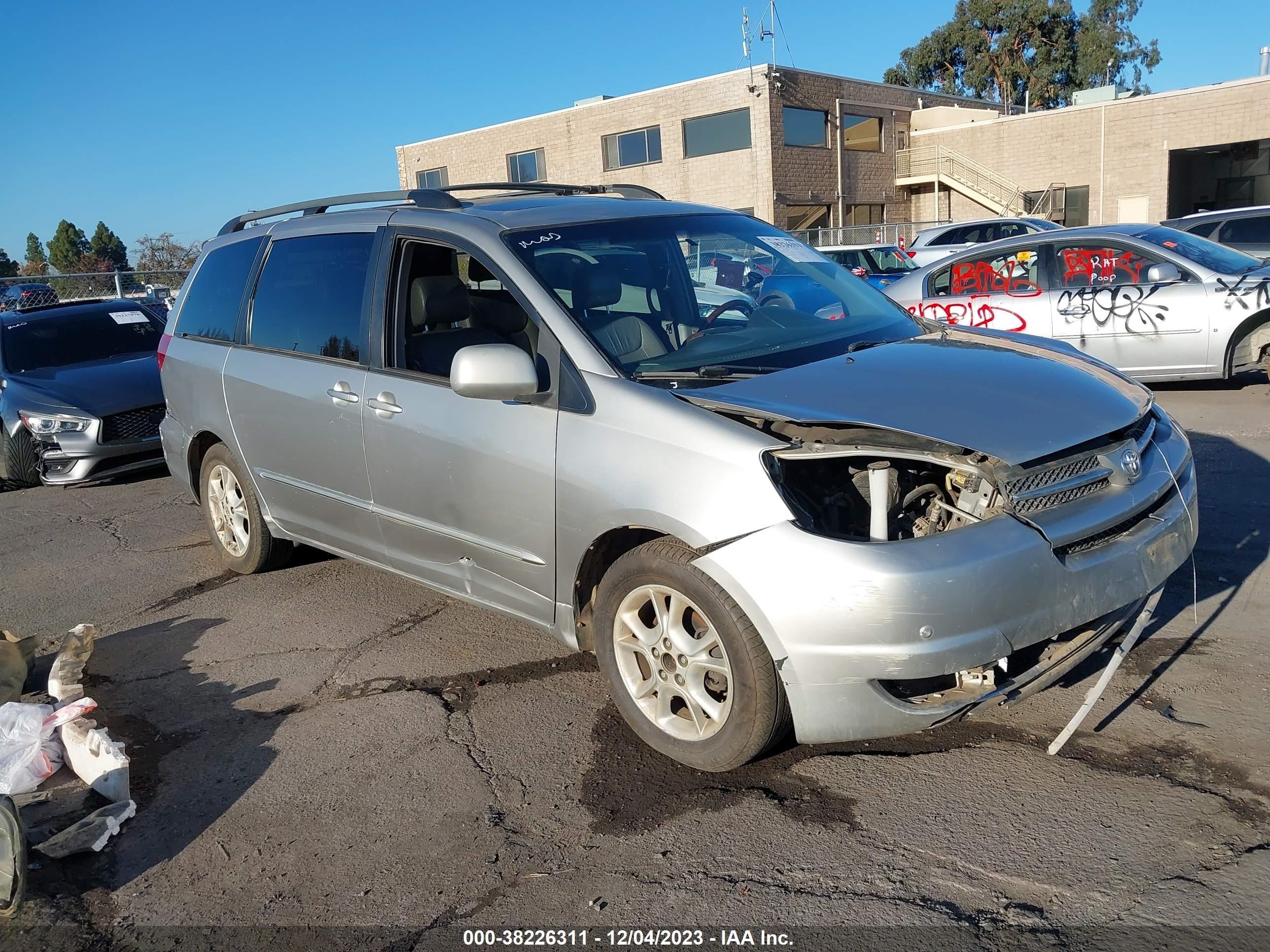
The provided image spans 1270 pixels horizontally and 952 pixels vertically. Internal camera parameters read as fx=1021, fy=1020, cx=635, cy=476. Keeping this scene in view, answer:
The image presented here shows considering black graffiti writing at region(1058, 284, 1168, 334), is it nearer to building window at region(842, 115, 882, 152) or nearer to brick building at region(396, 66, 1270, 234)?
brick building at region(396, 66, 1270, 234)

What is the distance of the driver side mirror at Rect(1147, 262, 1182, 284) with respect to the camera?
29.1 feet

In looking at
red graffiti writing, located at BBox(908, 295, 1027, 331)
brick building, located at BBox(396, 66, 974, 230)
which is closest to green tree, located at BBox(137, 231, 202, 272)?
brick building, located at BBox(396, 66, 974, 230)

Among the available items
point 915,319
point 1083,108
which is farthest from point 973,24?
point 915,319

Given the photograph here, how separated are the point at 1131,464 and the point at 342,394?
3.27 meters

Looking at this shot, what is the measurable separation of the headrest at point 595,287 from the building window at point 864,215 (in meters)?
31.9

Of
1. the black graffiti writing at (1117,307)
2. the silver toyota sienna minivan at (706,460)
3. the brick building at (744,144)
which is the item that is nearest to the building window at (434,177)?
the brick building at (744,144)

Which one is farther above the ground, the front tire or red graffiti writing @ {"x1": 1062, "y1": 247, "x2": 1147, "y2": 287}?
red graffiti writing @ {"x1": 1062, "y1": 247, "x2": 1147, "y2": 287}

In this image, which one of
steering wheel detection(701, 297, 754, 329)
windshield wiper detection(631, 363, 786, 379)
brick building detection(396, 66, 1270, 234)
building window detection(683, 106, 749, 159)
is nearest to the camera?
windshield wiper detection(631, 363, 786, 379)

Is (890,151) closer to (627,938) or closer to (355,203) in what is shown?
(355,203)

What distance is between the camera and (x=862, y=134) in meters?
35.5

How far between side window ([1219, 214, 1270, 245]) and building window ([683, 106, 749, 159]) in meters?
21.0

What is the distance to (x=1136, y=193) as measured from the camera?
31.2 meters

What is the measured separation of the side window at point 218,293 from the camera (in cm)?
568

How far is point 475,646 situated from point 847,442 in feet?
7.65
